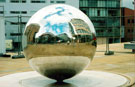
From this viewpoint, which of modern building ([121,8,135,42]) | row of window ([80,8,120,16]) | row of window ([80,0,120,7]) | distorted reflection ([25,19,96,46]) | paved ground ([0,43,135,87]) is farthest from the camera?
modern building ([121,8,135,42])

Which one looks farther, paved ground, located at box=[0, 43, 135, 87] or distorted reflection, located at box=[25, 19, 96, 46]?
paved ground, located at box=[0, 43, 135, 87]

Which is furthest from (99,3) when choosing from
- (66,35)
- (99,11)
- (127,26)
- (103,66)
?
(66,35)

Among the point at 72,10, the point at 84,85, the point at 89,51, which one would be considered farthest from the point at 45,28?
the point at 84,85

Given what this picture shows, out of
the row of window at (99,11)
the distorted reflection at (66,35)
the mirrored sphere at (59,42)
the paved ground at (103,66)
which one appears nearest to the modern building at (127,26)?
the row of window at (99,11)

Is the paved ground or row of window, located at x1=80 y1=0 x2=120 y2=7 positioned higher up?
row of window, located at x1=80 y1=0 x2=120 y2=7

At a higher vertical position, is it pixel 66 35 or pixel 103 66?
pixel 66 35

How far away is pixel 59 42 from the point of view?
691 cm

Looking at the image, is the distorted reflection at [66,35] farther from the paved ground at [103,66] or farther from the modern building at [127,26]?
the modern building at [127,26]

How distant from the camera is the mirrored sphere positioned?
6.96 m

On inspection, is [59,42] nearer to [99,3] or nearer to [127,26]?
[127,26]

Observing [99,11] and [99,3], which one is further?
[99,3]

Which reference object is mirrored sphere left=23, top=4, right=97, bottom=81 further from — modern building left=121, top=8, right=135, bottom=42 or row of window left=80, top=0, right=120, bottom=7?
row of window left=80, top=0, right=120, bottom=7

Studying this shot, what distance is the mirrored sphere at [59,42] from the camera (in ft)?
22.8

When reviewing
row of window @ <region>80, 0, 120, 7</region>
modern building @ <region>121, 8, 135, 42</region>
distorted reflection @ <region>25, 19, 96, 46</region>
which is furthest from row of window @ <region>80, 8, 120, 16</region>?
distorted reflection @ <region>25, 19, 96, 46</region>
